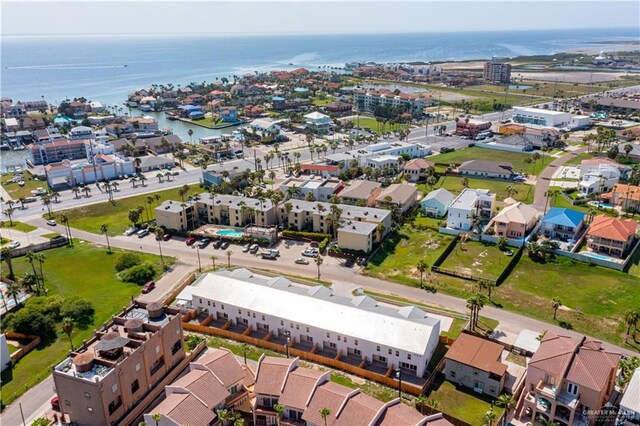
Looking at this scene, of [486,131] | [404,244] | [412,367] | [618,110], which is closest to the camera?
[412,367]

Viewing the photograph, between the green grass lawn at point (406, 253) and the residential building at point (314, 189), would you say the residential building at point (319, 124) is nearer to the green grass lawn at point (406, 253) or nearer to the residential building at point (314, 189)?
the residential building at point (314, 189)

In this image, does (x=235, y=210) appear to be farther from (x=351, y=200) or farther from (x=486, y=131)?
(x=486, y=131)

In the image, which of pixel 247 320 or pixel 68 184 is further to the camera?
pixel 68 184

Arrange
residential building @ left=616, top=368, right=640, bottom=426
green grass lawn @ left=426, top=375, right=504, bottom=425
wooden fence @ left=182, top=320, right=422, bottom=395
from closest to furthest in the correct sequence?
1. residential building @ left=616, top=368, right=640, bottom=426
2. green grass lawn @ left=426, top=375, right=504, bottom=425
3. wooden fence @ left=182, top=320, right=422, bottom=395

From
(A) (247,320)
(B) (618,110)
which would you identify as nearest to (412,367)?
(A) (247,320)

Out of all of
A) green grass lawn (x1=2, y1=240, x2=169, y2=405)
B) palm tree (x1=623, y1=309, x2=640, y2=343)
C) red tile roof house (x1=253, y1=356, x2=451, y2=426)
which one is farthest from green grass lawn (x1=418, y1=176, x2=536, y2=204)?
red tile roof house (x1=253, y1=356, x2=451, y2=426)

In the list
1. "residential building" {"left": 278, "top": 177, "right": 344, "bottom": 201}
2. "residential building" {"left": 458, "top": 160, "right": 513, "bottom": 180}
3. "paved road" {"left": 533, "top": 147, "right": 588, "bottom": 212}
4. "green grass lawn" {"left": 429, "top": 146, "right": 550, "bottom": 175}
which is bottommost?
"paved road" {"left": 533, "top": 147, "right": 588, "bottom": 212}

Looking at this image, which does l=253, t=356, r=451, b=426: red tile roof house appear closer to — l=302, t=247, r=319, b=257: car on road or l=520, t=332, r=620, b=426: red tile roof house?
l=520, t=332, r=620, b=426: red tile roof house
